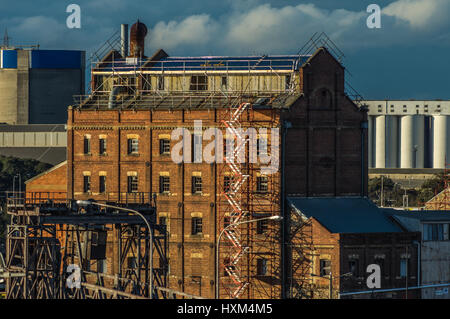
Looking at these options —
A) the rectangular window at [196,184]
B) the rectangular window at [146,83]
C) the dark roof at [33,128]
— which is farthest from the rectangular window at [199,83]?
the dark roof at [33,128]

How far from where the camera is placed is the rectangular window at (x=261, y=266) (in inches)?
3720

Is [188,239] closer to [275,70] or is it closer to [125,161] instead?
[125,161]

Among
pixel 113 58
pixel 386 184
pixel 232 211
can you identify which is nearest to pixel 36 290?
pixel 232 211

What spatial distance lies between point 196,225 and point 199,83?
13452 millimetres

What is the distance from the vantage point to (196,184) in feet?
318

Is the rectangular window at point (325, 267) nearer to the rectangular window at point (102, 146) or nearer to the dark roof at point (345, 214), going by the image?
the dark roof at point (345, 214)

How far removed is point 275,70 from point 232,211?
1410cm

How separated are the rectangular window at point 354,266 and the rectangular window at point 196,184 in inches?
549

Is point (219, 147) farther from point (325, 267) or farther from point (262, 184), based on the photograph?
point (325, 267)

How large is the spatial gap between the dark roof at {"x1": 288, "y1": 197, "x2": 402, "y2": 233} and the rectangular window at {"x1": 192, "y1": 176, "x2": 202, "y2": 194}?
732cm

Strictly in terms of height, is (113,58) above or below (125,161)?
above

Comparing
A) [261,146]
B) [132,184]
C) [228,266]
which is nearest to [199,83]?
[132,184]

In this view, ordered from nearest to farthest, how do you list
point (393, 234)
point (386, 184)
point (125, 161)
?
point (393, 234) → point (125, 161) → point (386, 184)
